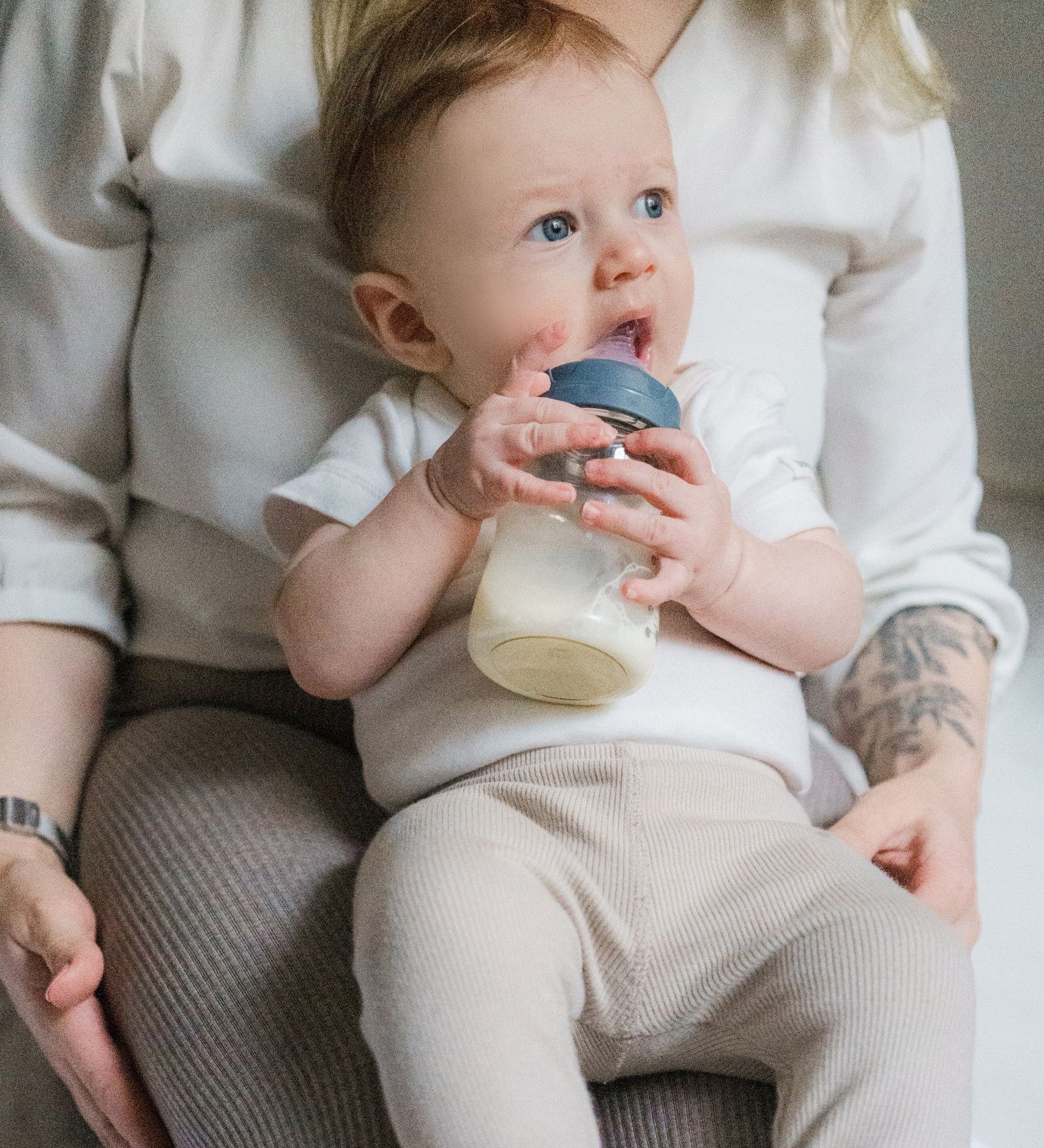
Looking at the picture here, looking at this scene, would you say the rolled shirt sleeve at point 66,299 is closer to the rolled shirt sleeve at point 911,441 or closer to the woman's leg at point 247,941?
the woman's leg at point 247,941

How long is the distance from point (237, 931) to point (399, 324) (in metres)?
0.44

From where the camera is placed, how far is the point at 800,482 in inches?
33.2

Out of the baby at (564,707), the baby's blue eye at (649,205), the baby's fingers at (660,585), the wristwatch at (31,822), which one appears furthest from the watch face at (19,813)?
the baby's blue eye at (649,205)

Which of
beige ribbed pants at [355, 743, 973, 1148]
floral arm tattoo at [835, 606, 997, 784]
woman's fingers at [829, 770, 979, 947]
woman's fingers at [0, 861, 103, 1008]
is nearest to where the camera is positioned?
beige ribbed pants at [355, 743, 973, 1148]

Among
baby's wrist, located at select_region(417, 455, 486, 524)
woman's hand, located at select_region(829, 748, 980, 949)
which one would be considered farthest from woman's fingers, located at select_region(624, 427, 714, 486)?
woman's hand, located at select_region(829, 748, 980, 949)

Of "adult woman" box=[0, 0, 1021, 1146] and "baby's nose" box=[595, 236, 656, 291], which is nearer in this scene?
"baby's nose" box=[595, 236, 656, 291]

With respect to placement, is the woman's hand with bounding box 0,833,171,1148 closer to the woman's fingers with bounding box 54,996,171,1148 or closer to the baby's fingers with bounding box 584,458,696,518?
the woman's fingers with bounding box 54,996,171,1148

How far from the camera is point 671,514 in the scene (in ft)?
2.23

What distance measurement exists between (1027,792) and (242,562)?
783 millimetres

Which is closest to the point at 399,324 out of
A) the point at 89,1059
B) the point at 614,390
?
the point at 614,390

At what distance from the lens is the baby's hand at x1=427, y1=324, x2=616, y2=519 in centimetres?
64

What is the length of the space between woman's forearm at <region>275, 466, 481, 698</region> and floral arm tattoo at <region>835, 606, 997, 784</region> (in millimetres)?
504

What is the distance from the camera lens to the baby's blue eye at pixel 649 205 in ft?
2.63

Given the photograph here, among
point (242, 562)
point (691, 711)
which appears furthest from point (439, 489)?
point (242, 562)
